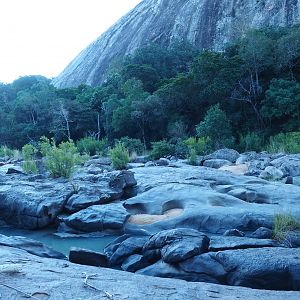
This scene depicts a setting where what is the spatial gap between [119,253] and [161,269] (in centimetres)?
100

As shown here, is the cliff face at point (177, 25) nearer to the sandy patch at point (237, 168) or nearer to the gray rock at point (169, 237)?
the sandy patch at point (237, 168)

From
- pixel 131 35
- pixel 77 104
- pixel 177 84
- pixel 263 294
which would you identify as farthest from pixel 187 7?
pixel 263 294

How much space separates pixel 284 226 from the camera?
626 centimetres

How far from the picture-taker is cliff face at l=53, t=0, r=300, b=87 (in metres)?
38.8

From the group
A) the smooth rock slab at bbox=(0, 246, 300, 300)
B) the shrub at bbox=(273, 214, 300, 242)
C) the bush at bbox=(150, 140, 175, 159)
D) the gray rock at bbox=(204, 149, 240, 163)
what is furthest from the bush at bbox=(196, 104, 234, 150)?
the smooth rock slab at bbox=(0, 246, 300, 300)

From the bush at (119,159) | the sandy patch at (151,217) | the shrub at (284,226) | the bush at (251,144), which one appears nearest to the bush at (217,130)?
the bush at (251,144)

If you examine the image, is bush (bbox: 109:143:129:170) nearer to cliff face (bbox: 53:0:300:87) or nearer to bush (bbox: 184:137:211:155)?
bush (bbox: 184:137:211:155)

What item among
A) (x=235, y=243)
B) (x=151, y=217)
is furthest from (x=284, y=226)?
(x=151, y=217)

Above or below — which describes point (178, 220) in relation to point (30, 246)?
below

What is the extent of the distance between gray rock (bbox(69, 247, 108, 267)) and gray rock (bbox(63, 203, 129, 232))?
6.86ft

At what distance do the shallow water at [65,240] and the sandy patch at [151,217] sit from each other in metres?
0.67

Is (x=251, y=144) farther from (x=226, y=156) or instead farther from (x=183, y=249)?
(x=183, y=249)

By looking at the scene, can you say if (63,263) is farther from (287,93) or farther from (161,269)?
(287,93)

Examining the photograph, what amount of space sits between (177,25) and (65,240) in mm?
42508
